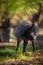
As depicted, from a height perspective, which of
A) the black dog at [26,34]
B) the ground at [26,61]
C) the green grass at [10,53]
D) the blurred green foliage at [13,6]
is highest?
the blurred green foliage at [13,6]

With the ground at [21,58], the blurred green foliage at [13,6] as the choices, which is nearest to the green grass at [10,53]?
the ground at [21,58]

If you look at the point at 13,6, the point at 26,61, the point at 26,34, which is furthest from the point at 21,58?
the point at 13,6

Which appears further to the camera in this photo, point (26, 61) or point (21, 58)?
point (21, 58)

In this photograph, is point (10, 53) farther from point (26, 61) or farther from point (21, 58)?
point (26, 61)

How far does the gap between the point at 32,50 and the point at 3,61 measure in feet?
3.07

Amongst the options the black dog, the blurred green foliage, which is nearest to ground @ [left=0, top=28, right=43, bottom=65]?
the black dog

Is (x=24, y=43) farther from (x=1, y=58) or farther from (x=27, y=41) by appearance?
(x=1, y=58)

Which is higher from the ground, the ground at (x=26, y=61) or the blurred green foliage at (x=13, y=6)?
the blurred green foliage at (x=13, y=6)

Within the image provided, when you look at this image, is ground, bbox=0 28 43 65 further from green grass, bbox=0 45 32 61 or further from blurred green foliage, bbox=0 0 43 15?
blurred green foliage, bbox=0 0 43 15

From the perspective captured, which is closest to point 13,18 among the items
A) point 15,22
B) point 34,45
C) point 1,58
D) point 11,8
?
point 15,22

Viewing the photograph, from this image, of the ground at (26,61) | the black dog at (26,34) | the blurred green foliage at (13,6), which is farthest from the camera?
the blurred green foliage at (13,6)

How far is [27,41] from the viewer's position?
7102 mm

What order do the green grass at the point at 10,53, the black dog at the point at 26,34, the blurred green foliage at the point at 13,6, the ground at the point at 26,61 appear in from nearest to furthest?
1. the ground at the point at 26,61
2. the green grass at the point at 10,53
3. the black dog at the point at 26,34
4. the blurred green foliage at the point at 13,6

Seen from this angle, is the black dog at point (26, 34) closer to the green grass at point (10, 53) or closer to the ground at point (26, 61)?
the green grass at point (10, 53)
